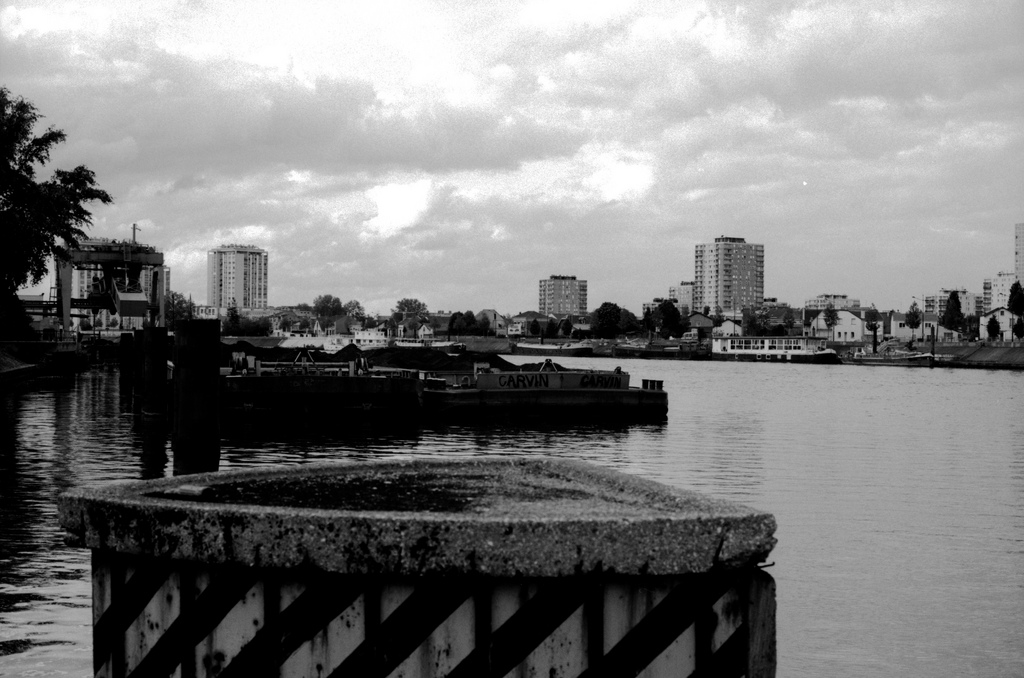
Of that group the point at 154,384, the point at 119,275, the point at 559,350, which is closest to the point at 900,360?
the point at 559,350

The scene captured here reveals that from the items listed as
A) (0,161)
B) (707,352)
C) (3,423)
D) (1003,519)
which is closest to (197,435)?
(1003,519)

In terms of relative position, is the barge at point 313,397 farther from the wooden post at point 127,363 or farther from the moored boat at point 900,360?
the moored boat at point 900,360

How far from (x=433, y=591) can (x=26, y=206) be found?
50.7 m

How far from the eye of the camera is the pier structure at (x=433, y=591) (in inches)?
123

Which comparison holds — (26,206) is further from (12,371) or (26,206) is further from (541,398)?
(541,398)

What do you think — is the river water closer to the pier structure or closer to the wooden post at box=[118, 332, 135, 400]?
the wooden post at box=[118, 332, 135, 400]

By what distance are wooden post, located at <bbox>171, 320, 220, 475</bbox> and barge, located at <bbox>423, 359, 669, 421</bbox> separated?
25.6 meters

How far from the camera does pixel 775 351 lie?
163250mm

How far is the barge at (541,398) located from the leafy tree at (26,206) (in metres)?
19.1

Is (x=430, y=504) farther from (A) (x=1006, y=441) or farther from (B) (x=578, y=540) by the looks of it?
(A) (x=1006, y=441)

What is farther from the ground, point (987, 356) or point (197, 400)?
point (197, 400)

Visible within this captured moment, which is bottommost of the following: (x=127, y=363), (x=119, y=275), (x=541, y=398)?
(x=541, y=398)

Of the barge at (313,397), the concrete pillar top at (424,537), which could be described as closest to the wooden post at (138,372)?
the barge at (313,397)

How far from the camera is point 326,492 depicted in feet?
15.0
